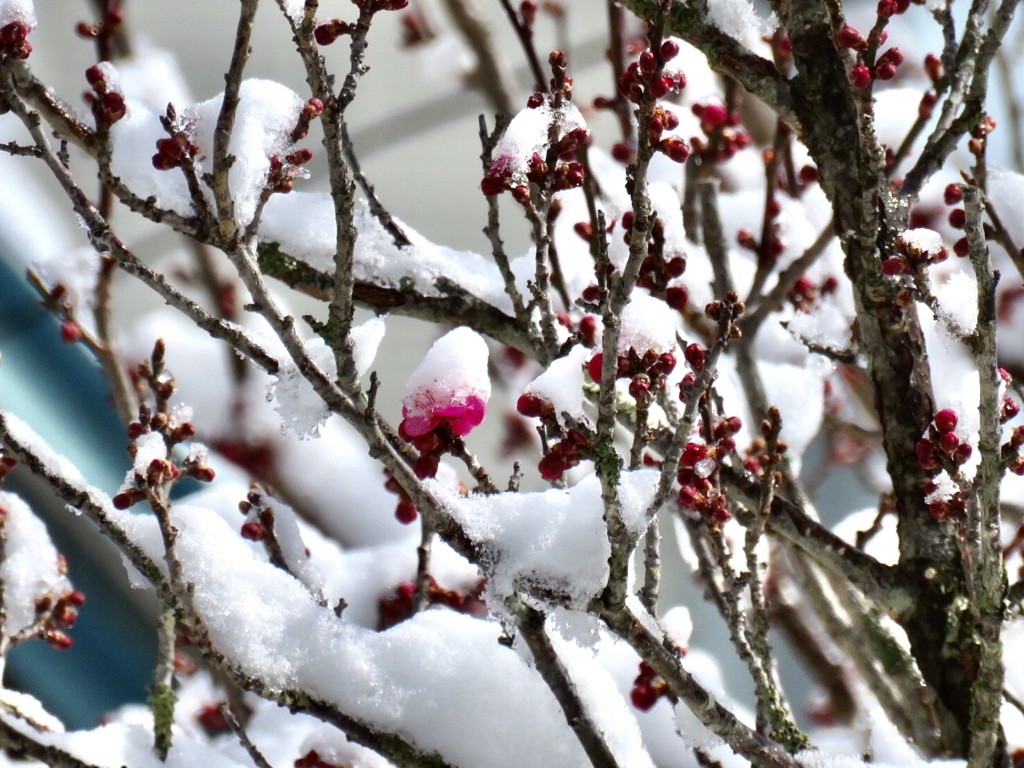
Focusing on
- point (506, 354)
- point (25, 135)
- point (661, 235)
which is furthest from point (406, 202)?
point (661, 235)

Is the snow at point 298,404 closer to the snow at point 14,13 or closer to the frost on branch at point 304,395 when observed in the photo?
the frost on branch at point 304,395

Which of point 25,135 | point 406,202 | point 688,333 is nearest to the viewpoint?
point 688,333

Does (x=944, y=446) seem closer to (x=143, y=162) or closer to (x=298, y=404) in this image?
(x=298, y=404)

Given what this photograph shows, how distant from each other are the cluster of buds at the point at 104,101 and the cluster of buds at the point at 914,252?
0.86 m

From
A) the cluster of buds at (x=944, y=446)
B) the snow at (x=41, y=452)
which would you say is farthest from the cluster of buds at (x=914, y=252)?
the snow at (x=41, y=452)

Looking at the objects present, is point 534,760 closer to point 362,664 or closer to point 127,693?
point 362,664

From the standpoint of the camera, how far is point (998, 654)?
42.8 inches

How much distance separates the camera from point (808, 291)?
213cm

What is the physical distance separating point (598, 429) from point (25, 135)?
263cm

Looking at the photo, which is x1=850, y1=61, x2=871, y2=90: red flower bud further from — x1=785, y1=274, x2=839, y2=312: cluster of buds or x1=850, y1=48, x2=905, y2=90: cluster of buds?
x1=785, y1=274, x2=839, y2=312: cluster of buds

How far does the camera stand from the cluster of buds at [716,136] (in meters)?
1.90

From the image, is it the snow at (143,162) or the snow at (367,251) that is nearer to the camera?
the snow at (143,162)

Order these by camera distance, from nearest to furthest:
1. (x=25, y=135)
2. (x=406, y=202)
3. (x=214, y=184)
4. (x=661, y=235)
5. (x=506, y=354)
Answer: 1. (x=214, y=184)
2. (x=661, y=235)
3. (x=25, y=135)
4. (x=506, y=354)
5. (x=406, y=202)

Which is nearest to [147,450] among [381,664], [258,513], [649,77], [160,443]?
[160,443]
